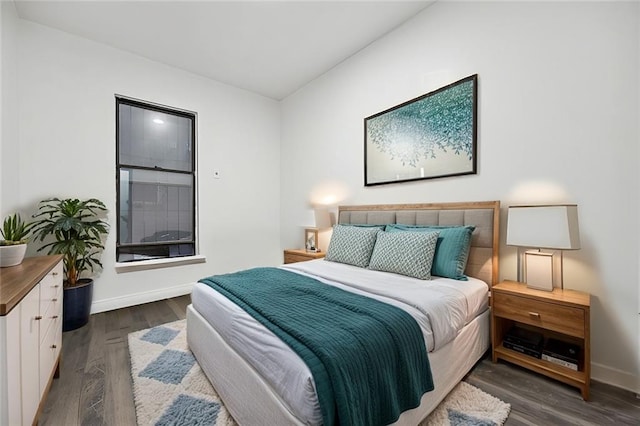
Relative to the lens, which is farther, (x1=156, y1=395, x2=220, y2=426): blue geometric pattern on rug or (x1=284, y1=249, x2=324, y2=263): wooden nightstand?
(x1=284, y1=249, x2=324, y2=263): wooden nightstand

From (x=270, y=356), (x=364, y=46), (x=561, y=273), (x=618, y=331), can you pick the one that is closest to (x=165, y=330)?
(x=270, y=356)

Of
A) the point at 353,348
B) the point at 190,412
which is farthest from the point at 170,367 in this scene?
the point at 353,348

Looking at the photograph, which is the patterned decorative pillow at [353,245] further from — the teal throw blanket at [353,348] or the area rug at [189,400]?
the area rug at [189,400]

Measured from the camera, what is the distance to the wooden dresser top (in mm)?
1068

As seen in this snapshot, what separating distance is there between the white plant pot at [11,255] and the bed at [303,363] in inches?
42.4

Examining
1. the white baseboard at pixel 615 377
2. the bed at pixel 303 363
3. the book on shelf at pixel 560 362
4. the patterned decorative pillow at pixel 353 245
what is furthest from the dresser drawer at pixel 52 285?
the white baseboard at pixel 615 377

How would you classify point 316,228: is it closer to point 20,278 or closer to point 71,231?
point 71,231

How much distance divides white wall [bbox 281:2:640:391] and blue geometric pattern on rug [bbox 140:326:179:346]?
2.60 m

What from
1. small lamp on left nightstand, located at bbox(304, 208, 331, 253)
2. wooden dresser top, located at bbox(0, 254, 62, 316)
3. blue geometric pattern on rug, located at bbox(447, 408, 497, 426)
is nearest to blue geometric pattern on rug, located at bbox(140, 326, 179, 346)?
wooden dresser top, located at bbox(0, 254, 62, 316)

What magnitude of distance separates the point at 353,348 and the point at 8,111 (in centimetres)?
347

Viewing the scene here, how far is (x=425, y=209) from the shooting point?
2639mm

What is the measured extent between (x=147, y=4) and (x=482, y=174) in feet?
Answer: 11.3

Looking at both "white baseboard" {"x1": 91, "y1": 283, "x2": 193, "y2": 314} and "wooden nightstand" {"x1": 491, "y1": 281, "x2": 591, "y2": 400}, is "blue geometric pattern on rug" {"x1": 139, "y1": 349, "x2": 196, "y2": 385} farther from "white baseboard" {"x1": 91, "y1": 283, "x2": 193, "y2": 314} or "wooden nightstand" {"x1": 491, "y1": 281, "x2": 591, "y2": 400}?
"wooden nightstand" {"x1": 491, "y1": 281, "x2": 591, "y2": 400}

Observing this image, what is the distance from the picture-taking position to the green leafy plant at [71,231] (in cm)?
259
